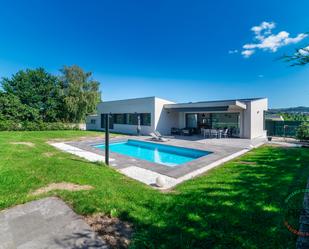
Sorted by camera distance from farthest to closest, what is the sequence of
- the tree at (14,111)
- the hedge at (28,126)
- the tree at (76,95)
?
the tree at (76,95)
the tree at (14,111)
the hedge at (28,126)

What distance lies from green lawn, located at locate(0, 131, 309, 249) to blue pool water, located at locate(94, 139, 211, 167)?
3.81 meters

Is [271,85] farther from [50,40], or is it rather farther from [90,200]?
[50,40]

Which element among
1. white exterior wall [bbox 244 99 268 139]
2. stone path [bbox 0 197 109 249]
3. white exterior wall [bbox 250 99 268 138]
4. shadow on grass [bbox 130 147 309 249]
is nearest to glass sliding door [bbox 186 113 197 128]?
white exterior wall [bbox 244 99 268 139]

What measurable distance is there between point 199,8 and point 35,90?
978 inches

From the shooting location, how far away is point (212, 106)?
1496 cm

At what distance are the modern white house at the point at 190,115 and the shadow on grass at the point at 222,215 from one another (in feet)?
32.4

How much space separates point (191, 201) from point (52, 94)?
28957 mm

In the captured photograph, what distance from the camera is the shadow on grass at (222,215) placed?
7.97ft

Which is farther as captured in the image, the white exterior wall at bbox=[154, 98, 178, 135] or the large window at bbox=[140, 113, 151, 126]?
the large window at bbox=[140, 113, 151, 126]

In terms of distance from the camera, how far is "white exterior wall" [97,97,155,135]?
59.1 ft

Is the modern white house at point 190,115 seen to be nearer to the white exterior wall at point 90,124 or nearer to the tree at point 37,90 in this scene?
the white exterior wall at point 90,124

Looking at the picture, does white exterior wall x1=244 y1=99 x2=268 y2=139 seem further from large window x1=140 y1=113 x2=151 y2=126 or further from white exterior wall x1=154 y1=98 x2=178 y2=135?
large window x1=140 y1=113 x2=151 y2=126

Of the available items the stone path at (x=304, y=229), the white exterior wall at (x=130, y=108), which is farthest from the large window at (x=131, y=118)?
the stone path at (x=304, y=229)

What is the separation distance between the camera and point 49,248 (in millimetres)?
2291
